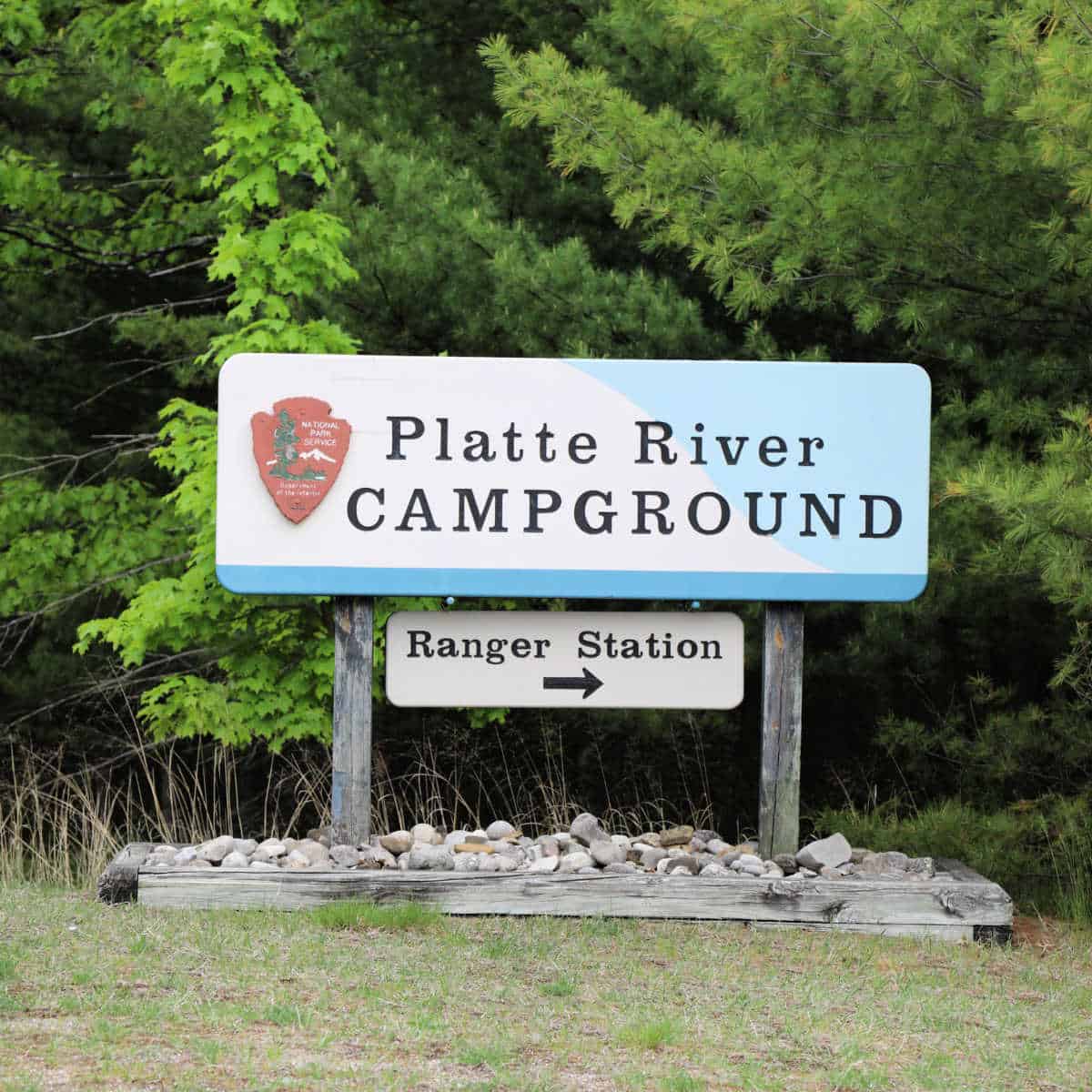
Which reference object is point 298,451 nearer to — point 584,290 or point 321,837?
point 321,837

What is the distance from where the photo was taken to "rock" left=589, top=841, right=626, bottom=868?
6.66 m

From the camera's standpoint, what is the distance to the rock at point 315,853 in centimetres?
664

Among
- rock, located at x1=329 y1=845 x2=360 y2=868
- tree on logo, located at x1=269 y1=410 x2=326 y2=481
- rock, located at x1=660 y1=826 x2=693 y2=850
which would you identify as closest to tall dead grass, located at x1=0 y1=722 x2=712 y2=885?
rock, located at x1=660 y1=826 x2=693 y2=850

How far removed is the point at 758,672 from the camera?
1027 centimetres

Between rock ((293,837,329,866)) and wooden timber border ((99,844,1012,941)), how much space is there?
0.23 meters

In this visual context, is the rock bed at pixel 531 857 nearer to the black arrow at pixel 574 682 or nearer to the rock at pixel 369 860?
the rock at pixel 369 860

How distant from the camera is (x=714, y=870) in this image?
6629 mm

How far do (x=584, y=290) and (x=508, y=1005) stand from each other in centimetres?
521

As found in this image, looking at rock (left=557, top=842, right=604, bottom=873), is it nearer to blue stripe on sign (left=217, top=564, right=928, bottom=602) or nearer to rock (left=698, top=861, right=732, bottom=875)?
rock (left=698, top=861, right=732, bottom=875)

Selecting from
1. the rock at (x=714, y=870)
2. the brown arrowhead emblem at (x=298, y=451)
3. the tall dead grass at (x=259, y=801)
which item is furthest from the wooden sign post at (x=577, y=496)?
the tall dead grass at (x=259, y=801)

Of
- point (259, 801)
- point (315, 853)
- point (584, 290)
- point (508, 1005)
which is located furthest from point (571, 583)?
point (259, 801)

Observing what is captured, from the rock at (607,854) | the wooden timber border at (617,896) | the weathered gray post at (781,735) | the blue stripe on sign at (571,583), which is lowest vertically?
the wooden timber border at (617,896)

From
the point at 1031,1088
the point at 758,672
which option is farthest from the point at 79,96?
the point at 1031,1088

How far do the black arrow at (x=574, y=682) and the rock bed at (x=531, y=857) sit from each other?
0.71 meters
